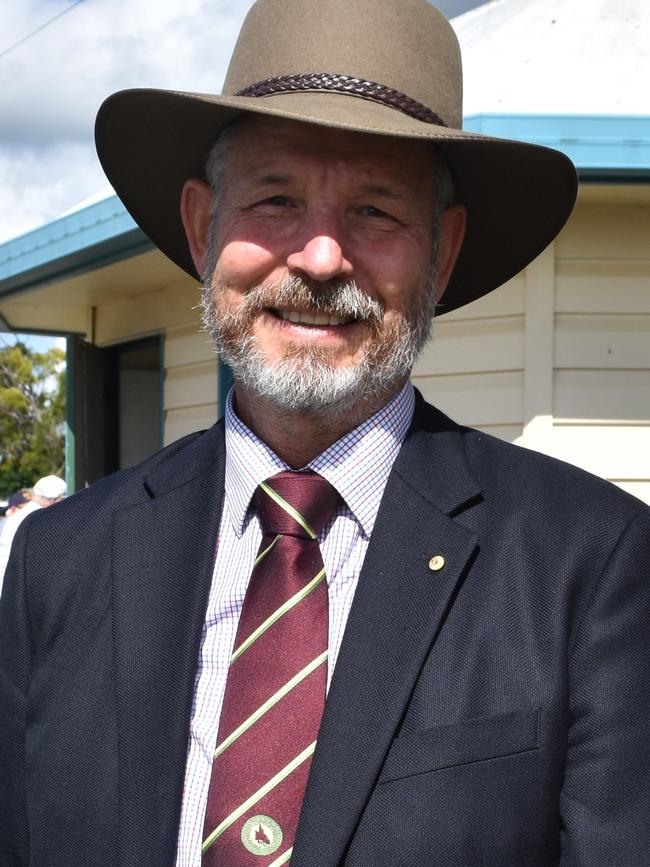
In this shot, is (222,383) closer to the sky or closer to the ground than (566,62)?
closer to the ground

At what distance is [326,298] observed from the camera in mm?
1810

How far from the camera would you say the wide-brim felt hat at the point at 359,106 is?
1831 mm

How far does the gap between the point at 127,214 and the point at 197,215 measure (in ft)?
10.6

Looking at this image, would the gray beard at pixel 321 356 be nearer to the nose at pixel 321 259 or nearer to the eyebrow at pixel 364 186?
the nose at pixel 321 259

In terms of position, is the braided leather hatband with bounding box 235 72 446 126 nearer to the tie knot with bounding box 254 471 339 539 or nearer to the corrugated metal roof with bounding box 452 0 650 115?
the tie knot with bounding box 254 471 339 539

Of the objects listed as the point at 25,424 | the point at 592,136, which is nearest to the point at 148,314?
the point at 592,136

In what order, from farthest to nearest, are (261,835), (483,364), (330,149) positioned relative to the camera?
1. (483,364)
2. (330,149)
3. (261,835)

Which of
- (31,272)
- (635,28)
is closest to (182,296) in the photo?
(31,272)

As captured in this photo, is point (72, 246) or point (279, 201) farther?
point (72, 246)

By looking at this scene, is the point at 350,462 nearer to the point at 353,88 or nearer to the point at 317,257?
the point at 317,257

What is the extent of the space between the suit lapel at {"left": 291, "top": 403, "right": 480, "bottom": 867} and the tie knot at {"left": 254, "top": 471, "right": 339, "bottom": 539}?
0.11 meters

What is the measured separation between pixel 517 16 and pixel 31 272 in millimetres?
3160

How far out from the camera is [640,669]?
1.59m

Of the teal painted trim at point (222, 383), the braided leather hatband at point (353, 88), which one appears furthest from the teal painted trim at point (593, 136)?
the braided leather hatband at point (353, 88)
